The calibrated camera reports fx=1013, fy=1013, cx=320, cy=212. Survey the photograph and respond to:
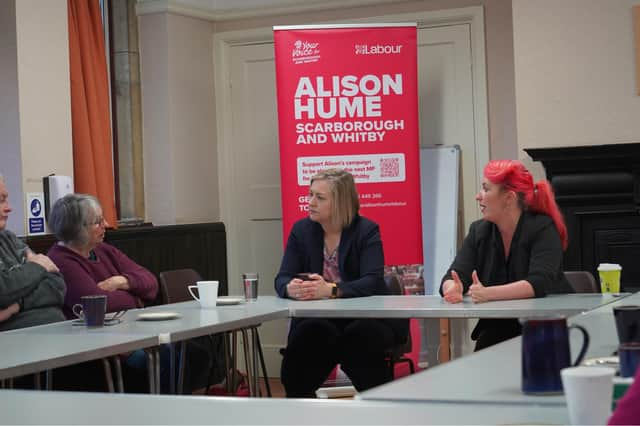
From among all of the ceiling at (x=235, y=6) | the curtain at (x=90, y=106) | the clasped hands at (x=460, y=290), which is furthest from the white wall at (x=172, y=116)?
the clasped hands at (x=460, y=290)

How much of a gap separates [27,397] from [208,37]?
538 cm

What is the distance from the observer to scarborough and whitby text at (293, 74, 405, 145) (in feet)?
19.6

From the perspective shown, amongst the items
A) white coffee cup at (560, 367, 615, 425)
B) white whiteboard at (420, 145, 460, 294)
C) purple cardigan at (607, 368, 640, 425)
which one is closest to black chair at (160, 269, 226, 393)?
white whiteboard at (420, 145, 460, 294)

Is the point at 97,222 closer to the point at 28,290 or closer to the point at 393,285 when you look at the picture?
the point at 28,290

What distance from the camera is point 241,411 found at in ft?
6.04

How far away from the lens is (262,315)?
12.3ft

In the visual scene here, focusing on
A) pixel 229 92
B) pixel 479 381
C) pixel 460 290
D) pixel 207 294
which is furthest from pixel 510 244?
pixel 229 92

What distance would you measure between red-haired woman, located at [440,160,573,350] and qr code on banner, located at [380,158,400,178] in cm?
178

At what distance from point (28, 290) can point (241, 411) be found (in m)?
2.15

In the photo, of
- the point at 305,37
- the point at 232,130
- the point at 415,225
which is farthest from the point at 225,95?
the point at 415,225

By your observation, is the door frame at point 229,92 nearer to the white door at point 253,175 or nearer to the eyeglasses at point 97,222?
the white door at point 253,175

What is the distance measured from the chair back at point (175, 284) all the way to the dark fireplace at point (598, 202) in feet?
6.62

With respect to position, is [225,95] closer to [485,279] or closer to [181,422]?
[485,279]

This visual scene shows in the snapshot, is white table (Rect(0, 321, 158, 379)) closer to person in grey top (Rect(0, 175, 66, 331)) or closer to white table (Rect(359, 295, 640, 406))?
person in grey top (Rect(0, 175, 66, 331))
